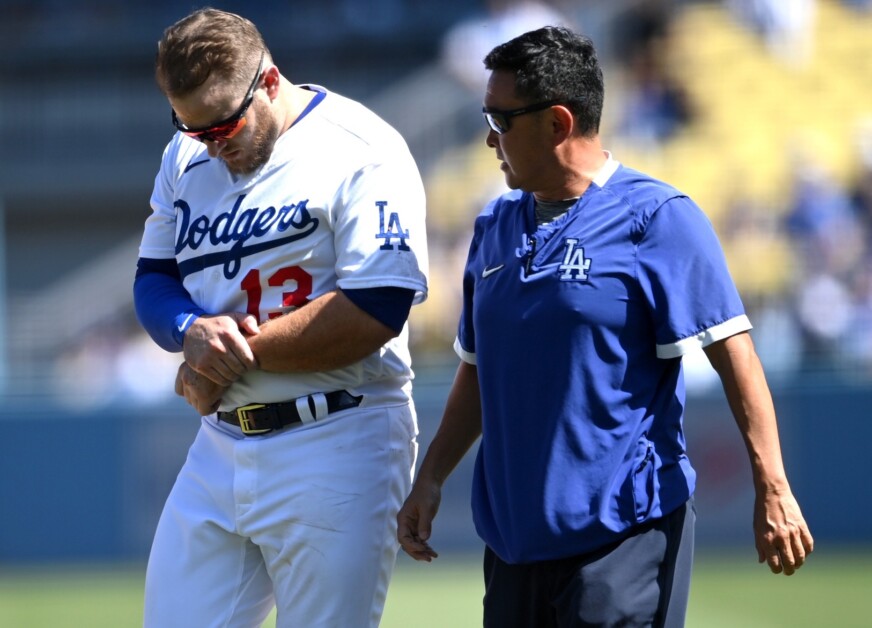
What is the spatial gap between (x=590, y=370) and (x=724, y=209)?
9.29 metres

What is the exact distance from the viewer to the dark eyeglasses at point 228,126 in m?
3.44

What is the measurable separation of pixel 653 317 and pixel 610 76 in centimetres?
1105

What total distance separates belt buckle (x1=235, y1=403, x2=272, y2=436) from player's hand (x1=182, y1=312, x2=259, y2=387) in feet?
0.32

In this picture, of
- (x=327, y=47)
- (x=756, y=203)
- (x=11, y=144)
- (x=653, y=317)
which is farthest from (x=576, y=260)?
(x=11, y=144)

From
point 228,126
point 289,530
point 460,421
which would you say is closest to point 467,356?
point 460,421

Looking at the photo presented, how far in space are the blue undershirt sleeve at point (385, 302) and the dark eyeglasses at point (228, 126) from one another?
0.53 metres

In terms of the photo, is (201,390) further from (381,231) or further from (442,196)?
(442,196)

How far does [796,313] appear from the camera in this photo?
434 inches

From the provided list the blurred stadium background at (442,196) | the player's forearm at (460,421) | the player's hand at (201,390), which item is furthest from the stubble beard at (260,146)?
the blurred stadium background at (442,196)

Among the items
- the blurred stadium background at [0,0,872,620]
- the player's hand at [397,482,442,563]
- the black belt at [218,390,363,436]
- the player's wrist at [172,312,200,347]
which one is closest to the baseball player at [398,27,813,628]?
the player's hand at [397,482,442,563]

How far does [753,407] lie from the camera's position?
316 centimetres

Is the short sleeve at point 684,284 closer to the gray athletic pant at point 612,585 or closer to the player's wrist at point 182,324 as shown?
the gray athletic pant at point 612,585

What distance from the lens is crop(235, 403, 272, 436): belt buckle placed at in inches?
140

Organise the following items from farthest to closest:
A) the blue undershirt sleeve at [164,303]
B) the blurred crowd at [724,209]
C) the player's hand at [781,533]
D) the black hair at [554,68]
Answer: the blurred crowd at [724,209] → the blue undershirt sleeve at [164,303] → the black hair at [554,68] → the player's hand at [781,533]
